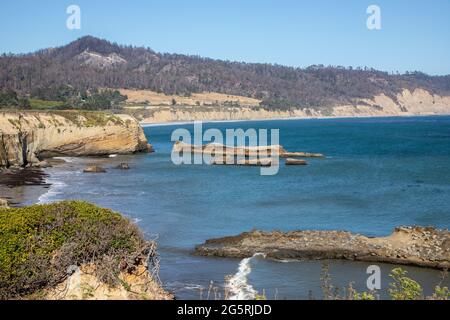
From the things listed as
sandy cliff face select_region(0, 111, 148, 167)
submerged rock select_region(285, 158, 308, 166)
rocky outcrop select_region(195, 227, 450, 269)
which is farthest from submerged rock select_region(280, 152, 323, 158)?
rocky outcrop select_region(195, 227, 450, 269)

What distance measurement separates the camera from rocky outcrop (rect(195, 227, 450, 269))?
23.0 m

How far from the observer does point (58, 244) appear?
1418 centimetres

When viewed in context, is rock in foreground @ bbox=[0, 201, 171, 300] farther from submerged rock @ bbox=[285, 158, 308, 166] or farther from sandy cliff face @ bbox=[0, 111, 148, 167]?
submerged rock @ bbox=[285, 158, 308, 166]

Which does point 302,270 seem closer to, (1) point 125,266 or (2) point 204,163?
(1) point 125,266

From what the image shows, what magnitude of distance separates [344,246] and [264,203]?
45.1 feet

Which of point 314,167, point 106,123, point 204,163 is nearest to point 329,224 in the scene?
point 314,167

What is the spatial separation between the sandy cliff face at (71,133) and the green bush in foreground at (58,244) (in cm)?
4406

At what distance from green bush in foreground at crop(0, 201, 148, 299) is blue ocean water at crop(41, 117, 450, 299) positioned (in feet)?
15.8

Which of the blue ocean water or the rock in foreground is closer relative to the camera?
the rock in foreground

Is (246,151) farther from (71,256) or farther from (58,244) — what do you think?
(71,256)
